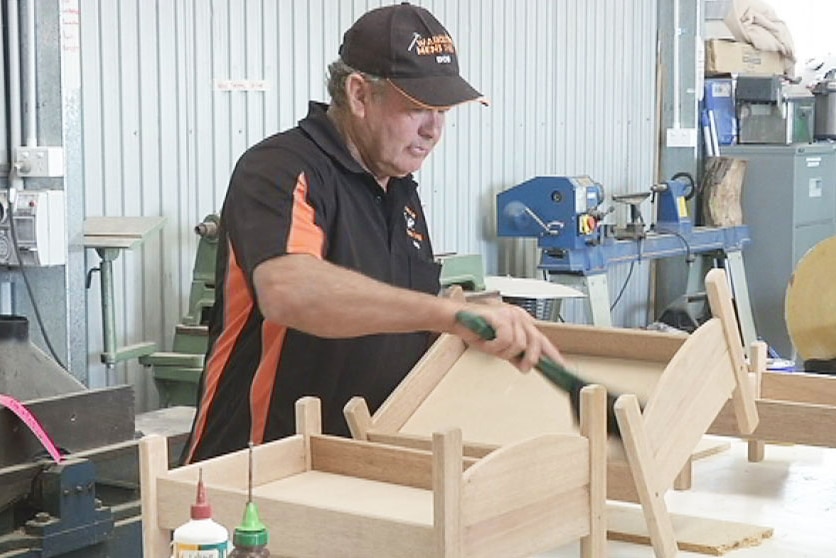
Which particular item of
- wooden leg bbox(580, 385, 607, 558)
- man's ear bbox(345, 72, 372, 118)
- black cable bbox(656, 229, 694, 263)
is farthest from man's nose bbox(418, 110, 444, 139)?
black cable bbox(656, 229, 694, 263)

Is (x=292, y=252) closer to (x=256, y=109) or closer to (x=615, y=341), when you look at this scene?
(x=615, y=341)

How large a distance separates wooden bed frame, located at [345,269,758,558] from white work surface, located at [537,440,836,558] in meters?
0.19

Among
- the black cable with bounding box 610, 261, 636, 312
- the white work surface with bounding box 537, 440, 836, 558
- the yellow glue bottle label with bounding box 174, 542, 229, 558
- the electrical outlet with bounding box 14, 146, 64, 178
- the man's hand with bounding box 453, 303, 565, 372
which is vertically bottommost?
the white work surface with bounding box 537, 440, 836, 558

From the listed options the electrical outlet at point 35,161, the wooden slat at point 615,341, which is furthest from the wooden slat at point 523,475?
the electrical outlet at point 35,161

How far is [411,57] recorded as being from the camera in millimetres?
2219

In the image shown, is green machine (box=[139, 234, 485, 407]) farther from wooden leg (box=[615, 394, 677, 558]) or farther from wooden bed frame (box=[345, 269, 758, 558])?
wooden leg (box=[615, 394, 677, 558])

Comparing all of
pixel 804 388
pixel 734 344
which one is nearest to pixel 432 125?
pixel 734 344

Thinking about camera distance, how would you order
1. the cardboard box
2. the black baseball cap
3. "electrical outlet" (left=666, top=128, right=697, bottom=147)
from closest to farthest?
1. the black baseball cap
2. "electrical outlet" (left=666, top=128, right=697, bottom=147)
3. the cardboard box

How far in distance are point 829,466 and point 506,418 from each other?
3.41ft

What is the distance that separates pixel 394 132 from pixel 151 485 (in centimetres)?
77

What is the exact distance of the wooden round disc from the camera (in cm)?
427

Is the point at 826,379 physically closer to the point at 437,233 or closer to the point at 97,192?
the point at 97,192

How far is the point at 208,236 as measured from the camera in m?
4.44

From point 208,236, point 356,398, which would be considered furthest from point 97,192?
point 356,398
